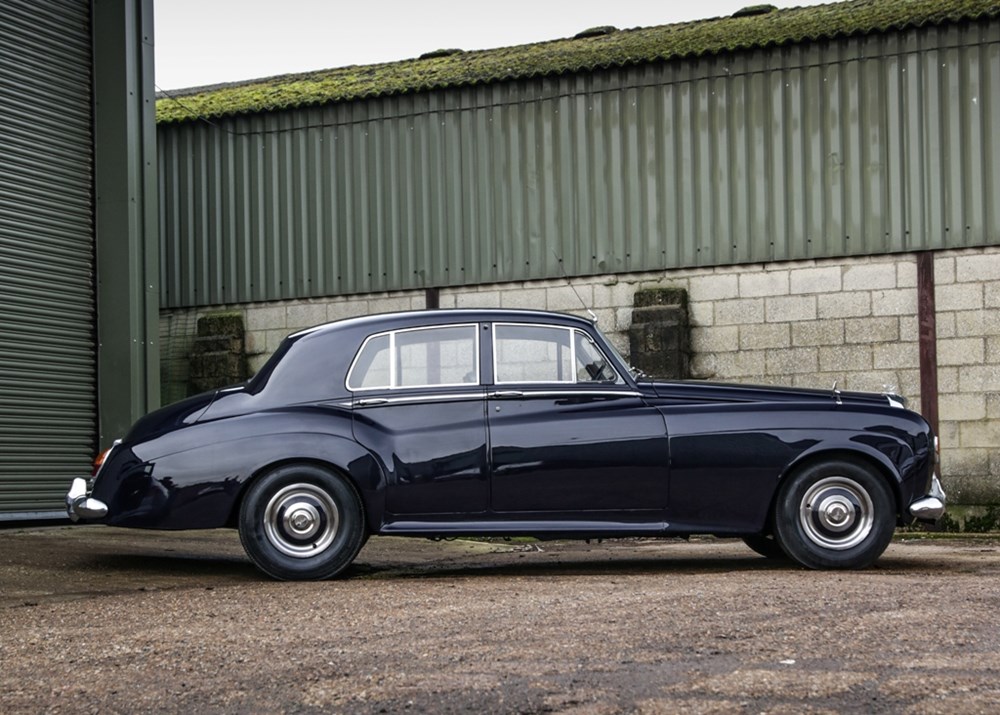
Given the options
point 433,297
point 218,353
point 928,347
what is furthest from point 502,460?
point 218,353

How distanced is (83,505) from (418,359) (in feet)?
6.77

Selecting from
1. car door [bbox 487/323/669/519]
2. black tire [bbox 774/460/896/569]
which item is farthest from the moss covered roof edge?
car door [bbox 487/323/669/519]

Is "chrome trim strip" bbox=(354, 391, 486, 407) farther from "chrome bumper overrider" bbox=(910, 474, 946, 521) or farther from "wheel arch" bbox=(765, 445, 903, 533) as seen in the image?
"chrome bumper overrider" bbox=(910, 474, 946, 521)

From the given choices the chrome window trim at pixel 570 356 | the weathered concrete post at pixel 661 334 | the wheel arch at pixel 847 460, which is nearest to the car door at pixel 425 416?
the chrome window trim at pixel 570 356

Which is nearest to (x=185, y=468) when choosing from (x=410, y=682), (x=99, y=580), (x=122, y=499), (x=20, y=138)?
(x=122, y=499)

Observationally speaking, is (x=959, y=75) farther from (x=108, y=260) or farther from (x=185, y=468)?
(x=185, y=468)

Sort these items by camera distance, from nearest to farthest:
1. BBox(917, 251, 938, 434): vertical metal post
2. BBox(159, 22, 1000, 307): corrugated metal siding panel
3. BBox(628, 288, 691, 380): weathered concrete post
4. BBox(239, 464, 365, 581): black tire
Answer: BBox(239, 464, 365, 581): black tire
BBox(917, 251, 938, 434): vertical metal post
BBox(159, 22, 1000, 307): corrugated metal siding panel
BBox(628, 288, 691, 380): weathered concrete post

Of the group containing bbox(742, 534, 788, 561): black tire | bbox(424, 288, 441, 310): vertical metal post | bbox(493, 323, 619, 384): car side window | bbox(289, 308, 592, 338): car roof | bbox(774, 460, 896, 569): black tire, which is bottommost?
bbox(742, 534, 788, 561): black tire

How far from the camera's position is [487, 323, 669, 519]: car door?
25.8ft

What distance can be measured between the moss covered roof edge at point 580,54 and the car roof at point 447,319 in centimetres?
714

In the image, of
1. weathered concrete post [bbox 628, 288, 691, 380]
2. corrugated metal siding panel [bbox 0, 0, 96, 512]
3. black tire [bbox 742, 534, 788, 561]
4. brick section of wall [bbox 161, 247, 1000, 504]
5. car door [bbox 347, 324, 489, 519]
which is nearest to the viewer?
car door [bbox 347, 324, 489, 519]

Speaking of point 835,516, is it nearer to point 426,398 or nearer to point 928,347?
point 426,398

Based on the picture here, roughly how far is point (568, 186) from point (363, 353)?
289 inches

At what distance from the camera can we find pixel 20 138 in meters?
12.4
